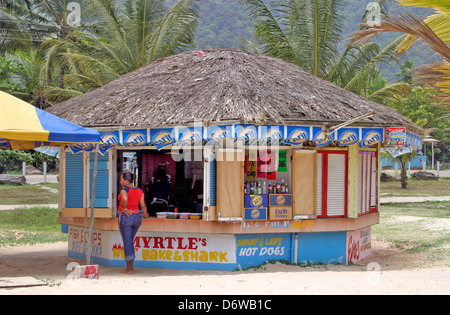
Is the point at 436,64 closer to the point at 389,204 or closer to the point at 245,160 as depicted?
the point at 245,160

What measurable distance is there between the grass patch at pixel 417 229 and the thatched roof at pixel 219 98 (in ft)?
9.17

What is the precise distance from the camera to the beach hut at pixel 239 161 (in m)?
10.8

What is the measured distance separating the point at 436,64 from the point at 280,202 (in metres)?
3.66

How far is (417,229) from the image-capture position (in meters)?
17.9

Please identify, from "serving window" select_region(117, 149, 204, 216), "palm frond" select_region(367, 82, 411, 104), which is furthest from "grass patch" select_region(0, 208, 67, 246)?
"palm frond" select_region(367, 82, 411, 104)

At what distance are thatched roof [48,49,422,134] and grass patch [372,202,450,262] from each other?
2.80 m

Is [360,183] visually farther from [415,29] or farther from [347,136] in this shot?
[415,29]

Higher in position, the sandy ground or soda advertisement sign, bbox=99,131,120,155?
soda advertisement sign, bbox=99,131,120,155

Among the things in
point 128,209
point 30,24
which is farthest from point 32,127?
point 30,24

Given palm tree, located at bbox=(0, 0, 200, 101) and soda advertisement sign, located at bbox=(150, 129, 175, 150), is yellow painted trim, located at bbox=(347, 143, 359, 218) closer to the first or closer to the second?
soda advertisement sign, located at bbox=(150, 129, 175, 150)

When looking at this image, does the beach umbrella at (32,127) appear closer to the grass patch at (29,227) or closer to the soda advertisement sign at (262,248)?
the soda advertisement sign at (262,248)

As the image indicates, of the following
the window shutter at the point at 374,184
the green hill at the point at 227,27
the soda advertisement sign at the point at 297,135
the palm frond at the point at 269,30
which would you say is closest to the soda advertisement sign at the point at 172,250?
the soda advertisement sign at the point at 297,135

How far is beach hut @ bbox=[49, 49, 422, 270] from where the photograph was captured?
35.3ft

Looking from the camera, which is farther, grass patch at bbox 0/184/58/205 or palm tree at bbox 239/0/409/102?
grass patch at bbox 0/184/58/205
